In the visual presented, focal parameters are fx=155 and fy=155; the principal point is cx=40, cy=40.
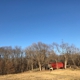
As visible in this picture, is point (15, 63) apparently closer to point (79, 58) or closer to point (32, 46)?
point (32, 46)

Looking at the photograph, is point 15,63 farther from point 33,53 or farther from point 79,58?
point 79,58

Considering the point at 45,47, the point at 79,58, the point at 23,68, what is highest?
the point at 45,47

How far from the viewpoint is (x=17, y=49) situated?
90188 millimetres

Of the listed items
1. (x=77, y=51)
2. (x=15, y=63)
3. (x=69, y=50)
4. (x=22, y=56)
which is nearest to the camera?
(x=69, y=50)

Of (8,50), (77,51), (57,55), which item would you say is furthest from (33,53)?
(8,50)

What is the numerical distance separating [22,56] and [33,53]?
2130 cm

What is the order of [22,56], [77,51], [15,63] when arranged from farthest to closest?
[22,56]
[15,63]
[77,51]

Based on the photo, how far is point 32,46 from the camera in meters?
66.0

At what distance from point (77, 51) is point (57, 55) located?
10.9 metres

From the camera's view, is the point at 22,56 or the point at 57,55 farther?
the point at 22,56

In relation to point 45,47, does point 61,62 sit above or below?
below

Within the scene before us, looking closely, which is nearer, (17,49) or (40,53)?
(40,53)

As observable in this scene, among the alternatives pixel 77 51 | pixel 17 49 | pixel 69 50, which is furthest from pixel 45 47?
pixel 17 49

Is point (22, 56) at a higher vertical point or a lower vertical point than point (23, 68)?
higher
